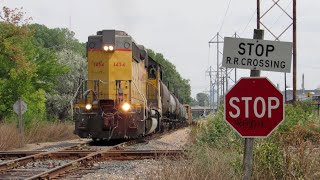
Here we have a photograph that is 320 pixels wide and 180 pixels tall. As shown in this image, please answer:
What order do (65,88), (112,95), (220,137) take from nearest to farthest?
(220,137)
(112,95)
(65,88)

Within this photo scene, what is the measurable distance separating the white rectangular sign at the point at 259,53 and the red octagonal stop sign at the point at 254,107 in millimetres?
319

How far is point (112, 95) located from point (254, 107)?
503 inches

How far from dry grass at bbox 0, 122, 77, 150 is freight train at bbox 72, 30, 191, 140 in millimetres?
2918

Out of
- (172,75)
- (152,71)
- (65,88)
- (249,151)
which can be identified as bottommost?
(249,151)

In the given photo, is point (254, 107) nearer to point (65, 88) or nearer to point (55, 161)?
point (55, 161)

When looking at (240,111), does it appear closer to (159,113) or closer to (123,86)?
(123,86)

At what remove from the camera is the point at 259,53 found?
6613 millimetres

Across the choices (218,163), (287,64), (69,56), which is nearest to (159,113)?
(218,163)

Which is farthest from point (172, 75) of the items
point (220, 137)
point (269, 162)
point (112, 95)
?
point (269, 162)

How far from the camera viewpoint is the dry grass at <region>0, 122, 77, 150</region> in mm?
18797

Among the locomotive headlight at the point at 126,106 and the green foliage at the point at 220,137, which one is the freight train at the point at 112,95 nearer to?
the locomotive headlight at the point at 126,106

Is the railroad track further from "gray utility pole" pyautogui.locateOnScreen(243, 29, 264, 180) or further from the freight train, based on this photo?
the freight train

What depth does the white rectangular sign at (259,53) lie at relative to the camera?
6.60 m

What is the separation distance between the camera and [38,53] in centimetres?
3872
